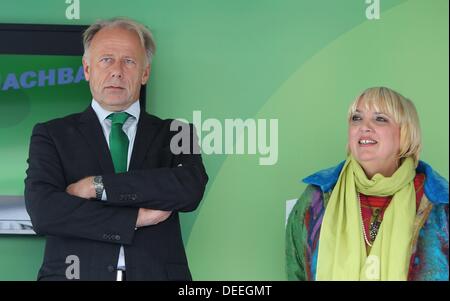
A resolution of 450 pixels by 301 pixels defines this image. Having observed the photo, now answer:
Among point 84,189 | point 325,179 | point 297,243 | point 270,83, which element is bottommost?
point 297,243

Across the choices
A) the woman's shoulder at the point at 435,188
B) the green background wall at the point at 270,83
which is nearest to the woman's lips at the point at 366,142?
the woman's shoulder at the point at 435,188

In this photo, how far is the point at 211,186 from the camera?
401 centimetres

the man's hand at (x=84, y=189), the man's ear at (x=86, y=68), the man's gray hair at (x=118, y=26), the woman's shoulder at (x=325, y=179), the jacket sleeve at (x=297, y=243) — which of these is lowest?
the jacket sleeve at (x=297, y=243)

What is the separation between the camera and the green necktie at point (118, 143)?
341 centimetres

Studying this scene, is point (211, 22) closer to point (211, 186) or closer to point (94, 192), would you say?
point (211, 186)

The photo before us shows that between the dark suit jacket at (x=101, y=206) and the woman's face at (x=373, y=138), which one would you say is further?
the woman's face at (x=373, y=138)

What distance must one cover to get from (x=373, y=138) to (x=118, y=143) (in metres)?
1.00

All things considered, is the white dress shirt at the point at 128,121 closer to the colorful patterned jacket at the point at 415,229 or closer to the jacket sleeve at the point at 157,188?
the jacket sleeve at the point at 157,188

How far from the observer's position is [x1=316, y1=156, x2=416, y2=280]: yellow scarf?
3.35 metres

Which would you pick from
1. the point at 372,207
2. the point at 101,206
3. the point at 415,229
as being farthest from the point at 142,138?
the point at 415,229

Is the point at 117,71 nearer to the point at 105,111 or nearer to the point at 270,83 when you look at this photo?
the point at 105,111

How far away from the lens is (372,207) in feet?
11.4

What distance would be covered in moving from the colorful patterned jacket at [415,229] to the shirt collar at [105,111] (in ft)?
2.42
